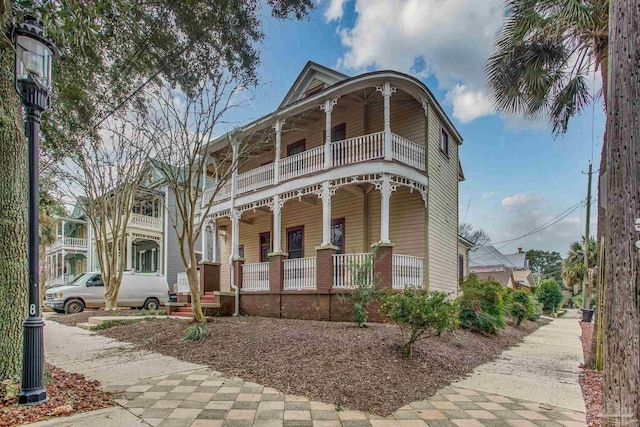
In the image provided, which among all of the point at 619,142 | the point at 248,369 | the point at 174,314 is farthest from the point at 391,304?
the point at 174,314

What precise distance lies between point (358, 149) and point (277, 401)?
7.55 metres

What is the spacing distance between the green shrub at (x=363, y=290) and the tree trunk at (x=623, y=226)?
4754 mm

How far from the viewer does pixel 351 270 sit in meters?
9.02

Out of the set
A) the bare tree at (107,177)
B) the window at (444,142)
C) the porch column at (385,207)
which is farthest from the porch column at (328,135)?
the bare tree at (107,177)

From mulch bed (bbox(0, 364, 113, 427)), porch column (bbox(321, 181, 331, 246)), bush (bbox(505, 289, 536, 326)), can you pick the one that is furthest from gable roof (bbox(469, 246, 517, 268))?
mulch bed (bbox(0, 364, 113, 427))

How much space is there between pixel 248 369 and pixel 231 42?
669 centimetres

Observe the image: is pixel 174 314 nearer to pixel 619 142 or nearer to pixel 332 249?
pixel 332 249

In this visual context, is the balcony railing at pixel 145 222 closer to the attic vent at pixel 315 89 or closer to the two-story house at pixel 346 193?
the two-story house at pixel 346 193

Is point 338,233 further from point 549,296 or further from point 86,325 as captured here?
point 549,296

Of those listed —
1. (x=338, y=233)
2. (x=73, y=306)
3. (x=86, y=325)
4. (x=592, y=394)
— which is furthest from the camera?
(x=73, y=306)

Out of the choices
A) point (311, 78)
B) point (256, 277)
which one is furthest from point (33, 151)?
point (311, 78)

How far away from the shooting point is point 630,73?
9.71 ft

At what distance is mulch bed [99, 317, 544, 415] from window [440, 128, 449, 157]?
6890mm

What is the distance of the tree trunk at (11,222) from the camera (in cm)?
386
